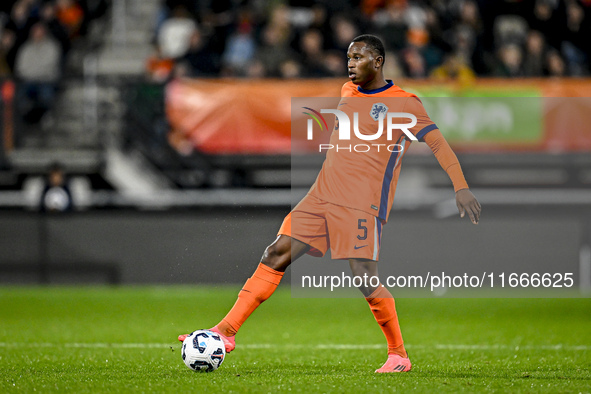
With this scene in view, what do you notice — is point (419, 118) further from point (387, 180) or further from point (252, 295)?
point (252, 295)

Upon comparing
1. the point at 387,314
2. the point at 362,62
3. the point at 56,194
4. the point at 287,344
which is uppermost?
the point at 362,62

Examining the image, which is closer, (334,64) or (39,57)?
(334,64)

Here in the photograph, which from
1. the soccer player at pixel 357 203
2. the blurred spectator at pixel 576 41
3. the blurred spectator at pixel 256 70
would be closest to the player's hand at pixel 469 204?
the soccer player at pixel 357 203

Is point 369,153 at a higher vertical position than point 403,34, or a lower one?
lower

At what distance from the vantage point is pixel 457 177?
549 cm

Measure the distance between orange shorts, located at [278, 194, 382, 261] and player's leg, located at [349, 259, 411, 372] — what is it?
69 mm

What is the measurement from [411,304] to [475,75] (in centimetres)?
435

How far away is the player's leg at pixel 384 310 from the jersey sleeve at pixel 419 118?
0.82m

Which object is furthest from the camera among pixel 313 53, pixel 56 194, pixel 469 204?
pixel 313 53

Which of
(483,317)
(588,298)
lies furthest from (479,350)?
(588,298)

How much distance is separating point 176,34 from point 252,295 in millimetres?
9865

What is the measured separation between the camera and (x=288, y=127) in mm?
13508

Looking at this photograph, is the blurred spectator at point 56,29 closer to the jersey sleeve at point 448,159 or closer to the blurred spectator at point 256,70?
the blurred spectator at point 256,70

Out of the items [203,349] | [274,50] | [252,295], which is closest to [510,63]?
[274,50]
